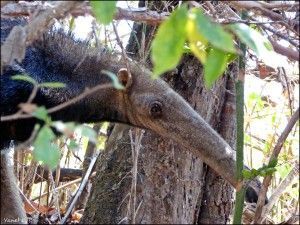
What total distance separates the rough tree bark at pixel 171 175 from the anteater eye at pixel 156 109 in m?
0.39

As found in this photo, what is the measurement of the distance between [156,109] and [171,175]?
550mm

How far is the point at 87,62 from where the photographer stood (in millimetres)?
4664

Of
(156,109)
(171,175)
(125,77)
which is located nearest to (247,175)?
(156,109)

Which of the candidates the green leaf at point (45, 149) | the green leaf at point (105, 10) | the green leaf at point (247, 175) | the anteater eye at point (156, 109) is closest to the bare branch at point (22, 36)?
the green leaf at point (105, 10)

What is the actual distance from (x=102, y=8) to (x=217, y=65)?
0.40 m

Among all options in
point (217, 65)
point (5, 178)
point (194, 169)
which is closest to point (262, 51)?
point (217, 65)

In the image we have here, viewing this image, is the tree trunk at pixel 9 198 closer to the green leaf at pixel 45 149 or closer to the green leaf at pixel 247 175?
the green leaf at pixel 247 175

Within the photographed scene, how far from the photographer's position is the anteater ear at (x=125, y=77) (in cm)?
434

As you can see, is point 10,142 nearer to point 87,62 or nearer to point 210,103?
point 87,62

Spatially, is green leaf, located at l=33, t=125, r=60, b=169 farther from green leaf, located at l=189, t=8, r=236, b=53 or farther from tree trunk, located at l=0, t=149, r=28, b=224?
tree trunk, located at l=0, t=149, r=28, b=224

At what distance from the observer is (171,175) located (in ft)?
15.4

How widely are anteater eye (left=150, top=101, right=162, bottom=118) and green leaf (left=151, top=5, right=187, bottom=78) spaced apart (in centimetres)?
255

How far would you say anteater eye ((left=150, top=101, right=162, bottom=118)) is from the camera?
4.38 metres

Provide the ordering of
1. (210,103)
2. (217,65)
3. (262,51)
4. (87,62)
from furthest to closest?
(210,103)
(87,62)
(262,51)
(217,65)
